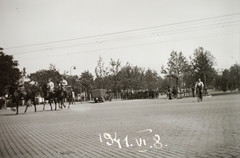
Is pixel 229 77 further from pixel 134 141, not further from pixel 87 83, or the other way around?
pixel 134 141

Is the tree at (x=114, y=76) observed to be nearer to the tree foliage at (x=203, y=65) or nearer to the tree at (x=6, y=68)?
the tree foliage at (x=203, y=65)

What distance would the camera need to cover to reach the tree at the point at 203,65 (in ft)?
149

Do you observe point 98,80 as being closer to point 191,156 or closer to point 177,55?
point 177,55

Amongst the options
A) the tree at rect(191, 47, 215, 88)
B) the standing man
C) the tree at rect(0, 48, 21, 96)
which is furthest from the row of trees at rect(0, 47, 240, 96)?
the tree at rect(0, 48, 21, 96)

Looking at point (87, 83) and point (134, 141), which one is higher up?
point (87, 83)

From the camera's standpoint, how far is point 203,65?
149ft

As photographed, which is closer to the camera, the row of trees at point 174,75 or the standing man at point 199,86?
the standing man at point 199,86

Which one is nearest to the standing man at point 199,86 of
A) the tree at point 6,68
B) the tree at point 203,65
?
the tree at point 6,68

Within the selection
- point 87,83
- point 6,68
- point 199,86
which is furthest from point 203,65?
point 6,68

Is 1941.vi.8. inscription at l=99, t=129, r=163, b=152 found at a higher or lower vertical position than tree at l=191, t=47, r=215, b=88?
lower

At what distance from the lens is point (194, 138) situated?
22.3 feet

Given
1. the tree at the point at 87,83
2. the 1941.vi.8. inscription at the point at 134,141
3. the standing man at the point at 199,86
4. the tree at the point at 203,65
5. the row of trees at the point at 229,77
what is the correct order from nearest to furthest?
the 1941.vi.8. inscription at the point at 134,141 < the standing man at the point at 199,86 < the tree at the point at 203,65 < the row of trees at the point at 229,77 < the tree at the point at 87,83

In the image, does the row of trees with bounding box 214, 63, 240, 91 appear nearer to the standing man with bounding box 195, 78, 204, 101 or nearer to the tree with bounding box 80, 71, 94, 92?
the standing man with bounding box 195, 78, 204, 101

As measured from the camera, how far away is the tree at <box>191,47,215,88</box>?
45.3 metres
